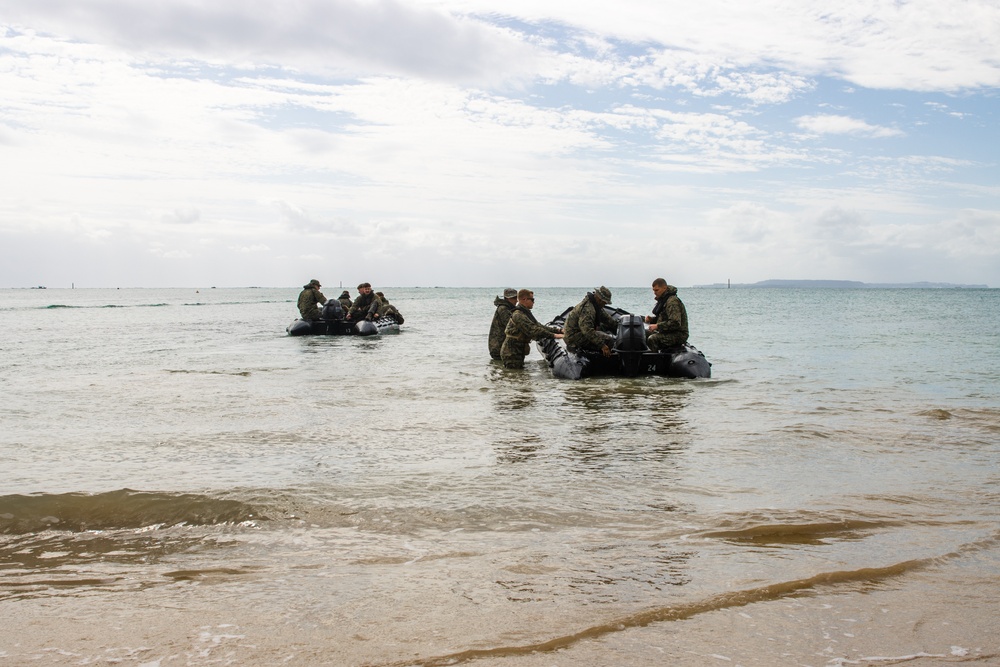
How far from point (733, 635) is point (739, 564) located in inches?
34.3

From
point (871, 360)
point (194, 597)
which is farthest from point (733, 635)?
point (871, 360)

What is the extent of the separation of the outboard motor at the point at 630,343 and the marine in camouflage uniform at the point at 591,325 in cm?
29

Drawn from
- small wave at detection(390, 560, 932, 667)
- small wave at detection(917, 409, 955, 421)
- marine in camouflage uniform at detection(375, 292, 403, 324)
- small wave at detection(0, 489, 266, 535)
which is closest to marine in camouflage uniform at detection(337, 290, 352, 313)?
marine in camouflage uniform at detection(375, 292, 403, 324)

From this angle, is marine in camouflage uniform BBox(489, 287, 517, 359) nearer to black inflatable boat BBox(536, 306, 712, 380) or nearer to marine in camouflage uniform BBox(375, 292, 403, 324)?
black inflatable boat BBox(536, 306, 712, 380)

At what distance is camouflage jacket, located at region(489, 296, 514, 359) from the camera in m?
15.2

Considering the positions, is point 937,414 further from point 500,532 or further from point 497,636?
point 497,636

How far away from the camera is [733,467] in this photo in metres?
6.34

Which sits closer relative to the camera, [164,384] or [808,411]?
[808,411]

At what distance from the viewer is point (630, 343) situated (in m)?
12.9

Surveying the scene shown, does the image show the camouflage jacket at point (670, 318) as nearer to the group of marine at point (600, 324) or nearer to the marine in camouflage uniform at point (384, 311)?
the group of marine at point (600, 324)

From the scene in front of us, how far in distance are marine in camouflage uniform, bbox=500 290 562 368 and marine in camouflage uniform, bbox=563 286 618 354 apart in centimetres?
40

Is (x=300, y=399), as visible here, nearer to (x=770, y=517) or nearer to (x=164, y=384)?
(x=164, y=384)

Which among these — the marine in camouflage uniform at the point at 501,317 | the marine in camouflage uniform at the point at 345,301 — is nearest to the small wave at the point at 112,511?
the marine in camouflage uniform at the point at 501,317

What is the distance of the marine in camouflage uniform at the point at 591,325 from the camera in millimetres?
13133
